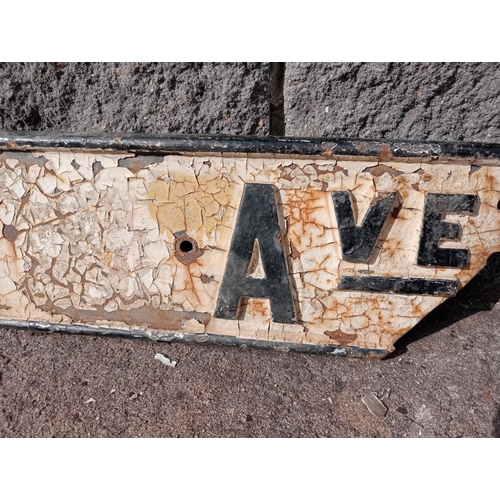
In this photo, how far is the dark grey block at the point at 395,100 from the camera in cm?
94

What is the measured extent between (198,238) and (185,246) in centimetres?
4

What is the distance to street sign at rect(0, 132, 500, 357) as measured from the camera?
809 millimetres

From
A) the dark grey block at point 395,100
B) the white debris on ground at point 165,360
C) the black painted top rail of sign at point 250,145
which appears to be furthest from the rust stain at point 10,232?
→ the dark grey block at point 395,100

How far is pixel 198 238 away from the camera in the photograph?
895 millimetres

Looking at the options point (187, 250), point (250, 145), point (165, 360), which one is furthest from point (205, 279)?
point (250, 145)

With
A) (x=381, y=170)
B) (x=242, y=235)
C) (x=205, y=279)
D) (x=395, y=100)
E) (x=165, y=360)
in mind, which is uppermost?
(x=395, y=100)

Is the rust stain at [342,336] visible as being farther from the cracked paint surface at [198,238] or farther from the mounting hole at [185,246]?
the mounting hole at [185,246]

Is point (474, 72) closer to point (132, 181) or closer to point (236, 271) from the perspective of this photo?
point (236, 271)

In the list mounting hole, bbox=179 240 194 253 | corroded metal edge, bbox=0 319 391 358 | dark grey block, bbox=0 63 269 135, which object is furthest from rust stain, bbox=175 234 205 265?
dark grey block, bbox=0 63 269 135

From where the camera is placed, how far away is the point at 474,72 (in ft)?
3.07

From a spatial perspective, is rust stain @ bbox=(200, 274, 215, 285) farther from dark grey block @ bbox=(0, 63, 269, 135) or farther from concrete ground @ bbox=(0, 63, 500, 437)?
dark grey block @ bbox=(0, 63, 269, 135)

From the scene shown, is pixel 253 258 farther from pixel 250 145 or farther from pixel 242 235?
pixel 250 145

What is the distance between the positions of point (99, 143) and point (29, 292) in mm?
405

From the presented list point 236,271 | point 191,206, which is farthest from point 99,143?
point 236,271
